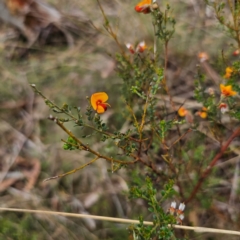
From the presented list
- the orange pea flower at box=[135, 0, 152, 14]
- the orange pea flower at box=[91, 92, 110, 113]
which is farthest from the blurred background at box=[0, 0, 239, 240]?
the orange pea flower at box=[91, 92, 110, 113]

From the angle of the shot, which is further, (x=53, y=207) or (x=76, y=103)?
(x=76, y=103)

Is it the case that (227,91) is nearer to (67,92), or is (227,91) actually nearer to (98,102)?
(98,102)

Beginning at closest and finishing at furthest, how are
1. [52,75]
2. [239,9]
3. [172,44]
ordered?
[239,9]
[172,44]
[52,75]

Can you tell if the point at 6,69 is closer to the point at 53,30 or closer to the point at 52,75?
the point at 52,75

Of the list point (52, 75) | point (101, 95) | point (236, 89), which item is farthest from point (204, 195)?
point (52, 75)

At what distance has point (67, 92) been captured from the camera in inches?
97.2

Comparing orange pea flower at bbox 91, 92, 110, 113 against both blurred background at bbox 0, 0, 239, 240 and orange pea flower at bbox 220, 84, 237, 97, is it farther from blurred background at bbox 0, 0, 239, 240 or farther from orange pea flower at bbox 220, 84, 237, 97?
blurred background at bbox 0, 0, 239, 240

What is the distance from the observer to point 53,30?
2.91m

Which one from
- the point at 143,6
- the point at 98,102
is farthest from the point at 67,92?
the point at 98,102

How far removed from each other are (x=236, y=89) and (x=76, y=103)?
1.28 meters

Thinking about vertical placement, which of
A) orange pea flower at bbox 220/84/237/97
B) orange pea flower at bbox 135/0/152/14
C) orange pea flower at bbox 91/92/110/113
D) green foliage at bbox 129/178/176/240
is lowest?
green foliage at bbox 129/178/176/240

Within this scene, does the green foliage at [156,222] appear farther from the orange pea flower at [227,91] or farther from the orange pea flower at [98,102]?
the orange pea flower at [227,91]

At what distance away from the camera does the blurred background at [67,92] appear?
1.95 meters

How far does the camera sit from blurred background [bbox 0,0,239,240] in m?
1.95
